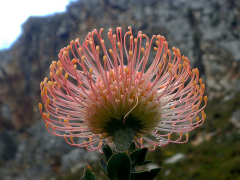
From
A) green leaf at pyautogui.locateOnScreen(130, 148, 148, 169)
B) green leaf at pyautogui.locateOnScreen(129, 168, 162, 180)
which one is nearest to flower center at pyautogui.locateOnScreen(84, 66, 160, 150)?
green leaf at pyautogui.locateOnScreen(130, 148, 148, 169)

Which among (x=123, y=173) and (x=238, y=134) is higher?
(x=123, y=173)

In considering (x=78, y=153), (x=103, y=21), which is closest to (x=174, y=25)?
(x=103, y=21)

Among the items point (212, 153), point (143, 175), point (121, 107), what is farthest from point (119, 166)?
point (212, 153)

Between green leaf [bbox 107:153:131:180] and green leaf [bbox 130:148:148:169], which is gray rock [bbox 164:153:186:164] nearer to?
green leaf [bbox 130:148:148:169]

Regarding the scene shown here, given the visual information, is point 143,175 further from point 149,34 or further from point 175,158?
point 149,34

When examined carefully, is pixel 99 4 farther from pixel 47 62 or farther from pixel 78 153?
pixel 78 153
